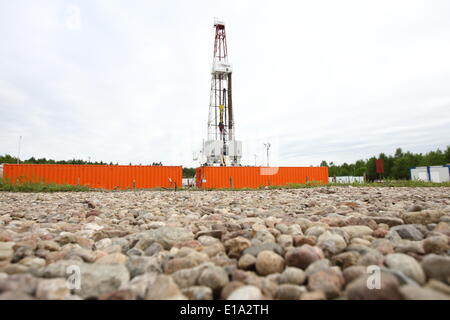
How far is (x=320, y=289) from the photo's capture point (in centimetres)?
94

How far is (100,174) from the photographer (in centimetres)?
1736

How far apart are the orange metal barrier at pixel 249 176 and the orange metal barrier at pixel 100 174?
213 centimetres

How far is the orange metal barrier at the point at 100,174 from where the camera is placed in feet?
54.5

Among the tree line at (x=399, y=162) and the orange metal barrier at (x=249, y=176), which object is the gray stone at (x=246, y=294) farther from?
the tree line at (x=399, y=162)

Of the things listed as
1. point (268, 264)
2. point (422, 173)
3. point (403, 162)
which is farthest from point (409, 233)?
point (403, 162)

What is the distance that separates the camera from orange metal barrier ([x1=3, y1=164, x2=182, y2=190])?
16625 millimetres

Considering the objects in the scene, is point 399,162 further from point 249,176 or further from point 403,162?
point 249,176

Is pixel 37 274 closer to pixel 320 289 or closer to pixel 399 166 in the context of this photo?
pixel 320 289

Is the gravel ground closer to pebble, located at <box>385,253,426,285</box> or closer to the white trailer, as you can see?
pebble, located at <box>385,253,426,285</box>

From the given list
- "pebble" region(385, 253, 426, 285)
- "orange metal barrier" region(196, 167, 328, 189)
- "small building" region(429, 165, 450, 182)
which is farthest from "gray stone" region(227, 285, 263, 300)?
"small building" region(429, 165, 450, 182)

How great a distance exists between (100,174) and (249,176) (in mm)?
10235

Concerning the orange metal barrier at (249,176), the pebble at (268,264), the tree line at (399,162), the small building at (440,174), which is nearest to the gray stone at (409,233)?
the pebble at (268,264)
